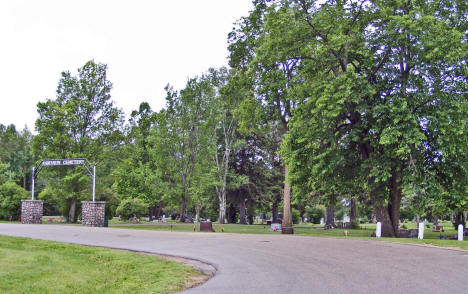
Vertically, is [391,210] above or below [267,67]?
below

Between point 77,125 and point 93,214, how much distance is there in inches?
556

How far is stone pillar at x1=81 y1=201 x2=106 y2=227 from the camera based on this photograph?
3297 cm

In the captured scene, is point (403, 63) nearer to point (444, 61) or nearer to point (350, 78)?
point (444, 61)

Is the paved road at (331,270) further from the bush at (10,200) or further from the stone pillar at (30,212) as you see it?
the bush at (10,200)

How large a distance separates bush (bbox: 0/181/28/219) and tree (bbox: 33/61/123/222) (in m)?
3.84

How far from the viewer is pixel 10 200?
140 ft

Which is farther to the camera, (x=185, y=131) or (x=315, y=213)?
(x=315, y=213)

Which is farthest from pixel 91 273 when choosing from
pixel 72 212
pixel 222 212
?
pixel 222 212

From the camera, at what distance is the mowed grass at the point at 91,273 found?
28.3 feet

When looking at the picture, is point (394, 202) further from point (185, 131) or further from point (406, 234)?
point (185, 131)

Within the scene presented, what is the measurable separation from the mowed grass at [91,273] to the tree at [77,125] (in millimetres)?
30414

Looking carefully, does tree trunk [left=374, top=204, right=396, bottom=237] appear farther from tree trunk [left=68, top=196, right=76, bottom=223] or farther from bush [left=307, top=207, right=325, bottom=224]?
bush [left=307, top=207, right=325, bottom=224]

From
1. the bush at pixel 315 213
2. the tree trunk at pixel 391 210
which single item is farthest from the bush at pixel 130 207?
the bush at pixel 315 213

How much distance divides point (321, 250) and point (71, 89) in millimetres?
37331
